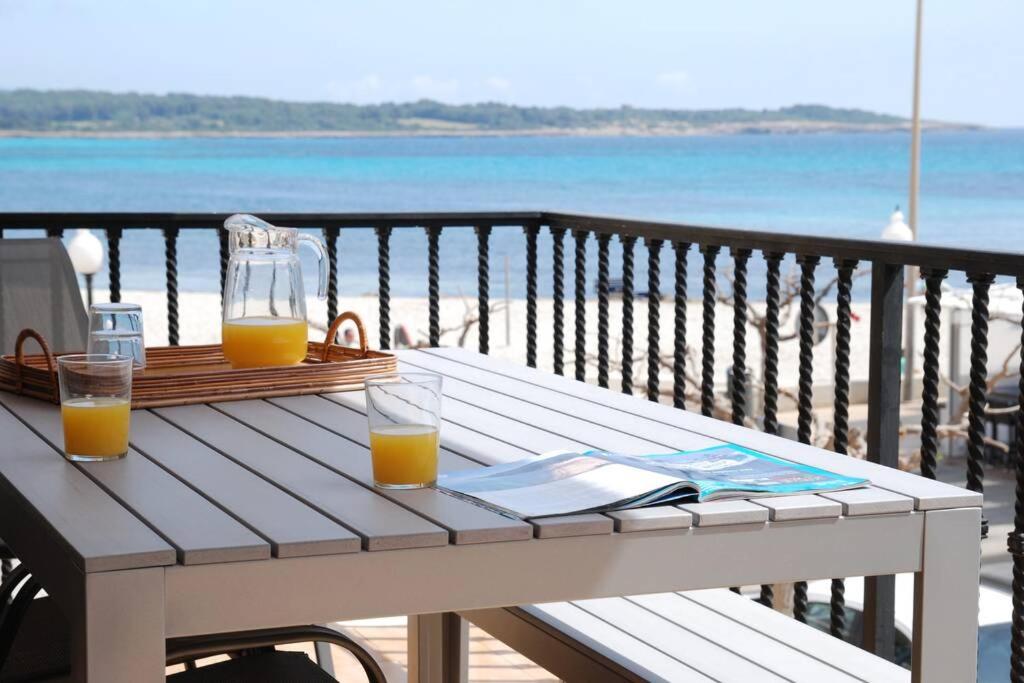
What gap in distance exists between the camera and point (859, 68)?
46.9 metres

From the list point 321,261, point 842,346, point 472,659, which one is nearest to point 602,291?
point 842,346

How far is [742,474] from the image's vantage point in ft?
5.02

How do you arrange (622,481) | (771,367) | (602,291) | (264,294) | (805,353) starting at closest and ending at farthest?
(622,481), (264,294), (805,353), (771,367), (602,291)

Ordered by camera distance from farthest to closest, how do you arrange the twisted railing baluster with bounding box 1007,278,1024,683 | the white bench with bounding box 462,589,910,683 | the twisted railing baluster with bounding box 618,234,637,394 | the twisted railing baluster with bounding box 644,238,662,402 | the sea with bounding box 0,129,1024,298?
the sea with bounding box 0,129,1024,298, the twisted railing baluster with bounding box 618,234,637,394, the twisted railing baluster with bounding box 644,238,662,402, the twisted railing baluster with bounding box 1007,278,1024,683, the white bench with bounding box 462,589,910,683

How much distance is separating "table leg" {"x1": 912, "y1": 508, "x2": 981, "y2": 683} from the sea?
23273mm

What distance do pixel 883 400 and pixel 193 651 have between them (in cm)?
169

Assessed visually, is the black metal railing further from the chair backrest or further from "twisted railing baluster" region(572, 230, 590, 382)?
the chair backrest

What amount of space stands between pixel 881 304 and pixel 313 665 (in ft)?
4.76

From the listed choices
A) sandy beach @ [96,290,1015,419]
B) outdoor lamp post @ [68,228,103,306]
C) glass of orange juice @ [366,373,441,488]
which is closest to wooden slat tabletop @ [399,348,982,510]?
glass of orange juice @ [366,373,441,488]

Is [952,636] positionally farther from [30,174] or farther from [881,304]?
[30,174]

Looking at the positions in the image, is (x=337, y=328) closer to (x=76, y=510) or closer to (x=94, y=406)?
(x=94, y=406)

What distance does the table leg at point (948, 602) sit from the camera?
1491 millimetres

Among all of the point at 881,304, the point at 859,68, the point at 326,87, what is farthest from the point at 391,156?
the point at 881,304

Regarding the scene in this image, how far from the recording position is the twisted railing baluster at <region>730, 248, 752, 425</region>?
300 cm
